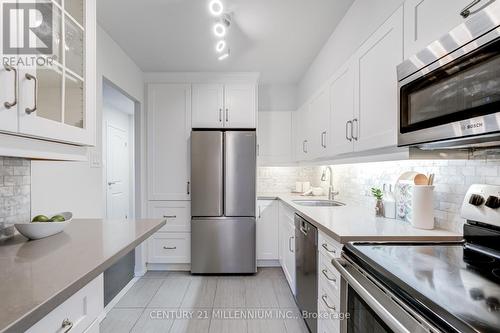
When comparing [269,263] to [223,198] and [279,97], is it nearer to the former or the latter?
[223,198]

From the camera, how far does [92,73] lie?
1.30 meters

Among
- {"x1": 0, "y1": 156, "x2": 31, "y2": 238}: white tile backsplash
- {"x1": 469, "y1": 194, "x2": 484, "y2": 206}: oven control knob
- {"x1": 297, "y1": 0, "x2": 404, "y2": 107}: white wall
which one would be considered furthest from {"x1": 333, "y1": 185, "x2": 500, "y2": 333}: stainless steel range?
{"x1": 0, "y1": 156, "x2": 31, "y2": 238}: white tile backsplash

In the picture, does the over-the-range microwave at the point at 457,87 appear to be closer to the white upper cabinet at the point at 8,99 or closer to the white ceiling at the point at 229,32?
the white ceiling at the point at 229,32

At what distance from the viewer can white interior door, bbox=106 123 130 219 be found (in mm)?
4453

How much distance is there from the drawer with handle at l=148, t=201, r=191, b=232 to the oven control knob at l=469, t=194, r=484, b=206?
9.07ft

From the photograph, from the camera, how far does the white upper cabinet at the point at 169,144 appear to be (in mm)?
3301

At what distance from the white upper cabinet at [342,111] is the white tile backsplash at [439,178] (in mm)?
337

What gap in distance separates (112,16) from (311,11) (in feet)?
5.20

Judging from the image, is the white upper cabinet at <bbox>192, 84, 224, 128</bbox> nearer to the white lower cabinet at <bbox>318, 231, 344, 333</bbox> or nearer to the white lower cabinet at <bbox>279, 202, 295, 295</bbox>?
the white lower cabinet at <bbox>279, 202, 295, 295</bbox>

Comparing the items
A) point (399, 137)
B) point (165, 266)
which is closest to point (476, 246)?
point (399, 137)

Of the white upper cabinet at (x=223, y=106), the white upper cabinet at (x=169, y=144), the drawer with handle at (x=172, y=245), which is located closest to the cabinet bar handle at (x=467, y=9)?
the white upper cabinet at (x=223, y=106)

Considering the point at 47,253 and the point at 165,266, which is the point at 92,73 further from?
the point at 165,266

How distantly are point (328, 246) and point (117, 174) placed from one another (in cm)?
429

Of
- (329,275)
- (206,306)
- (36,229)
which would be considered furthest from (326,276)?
(36,229)
